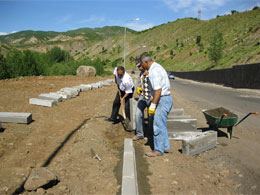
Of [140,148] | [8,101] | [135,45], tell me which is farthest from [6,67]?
[135,45]

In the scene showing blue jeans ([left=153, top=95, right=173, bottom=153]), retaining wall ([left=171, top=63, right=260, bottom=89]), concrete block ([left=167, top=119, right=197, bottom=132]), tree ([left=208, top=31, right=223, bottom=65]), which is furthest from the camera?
tree ([left=208, top=31, right=223, bottom=65])

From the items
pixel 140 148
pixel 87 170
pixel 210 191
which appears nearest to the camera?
pixel 210 191

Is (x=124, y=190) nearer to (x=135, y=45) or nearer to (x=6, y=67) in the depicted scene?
(x=6, y=67)

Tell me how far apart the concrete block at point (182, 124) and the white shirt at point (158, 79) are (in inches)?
51.7

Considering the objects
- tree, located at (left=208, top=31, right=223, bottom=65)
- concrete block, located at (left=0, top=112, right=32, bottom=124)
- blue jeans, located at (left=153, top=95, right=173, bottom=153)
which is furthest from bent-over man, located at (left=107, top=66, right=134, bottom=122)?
tree, located at (left=208, top=31, right=223, bottom=65)

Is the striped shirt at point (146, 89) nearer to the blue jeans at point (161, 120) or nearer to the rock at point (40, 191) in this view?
the blue jeans at point (161, 120)

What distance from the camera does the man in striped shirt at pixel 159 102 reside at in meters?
4.03

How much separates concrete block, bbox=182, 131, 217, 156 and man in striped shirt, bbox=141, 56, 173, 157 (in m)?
0.37

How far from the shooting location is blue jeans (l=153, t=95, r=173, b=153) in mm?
4219

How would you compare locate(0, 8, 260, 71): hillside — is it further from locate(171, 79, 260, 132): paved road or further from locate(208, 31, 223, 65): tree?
locate(171, 79, 260, 132): paved road

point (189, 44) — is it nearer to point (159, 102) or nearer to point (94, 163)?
point (159, 102)

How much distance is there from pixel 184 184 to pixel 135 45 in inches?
4782

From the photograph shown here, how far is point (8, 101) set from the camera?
362 inches

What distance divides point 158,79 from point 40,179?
2.42 meters
